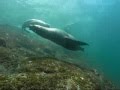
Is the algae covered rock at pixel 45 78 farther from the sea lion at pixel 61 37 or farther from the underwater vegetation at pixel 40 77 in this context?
the sea lion at pixel 61 37

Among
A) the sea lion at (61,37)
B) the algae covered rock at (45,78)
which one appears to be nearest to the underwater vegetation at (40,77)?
the algae covered rock at (45,78)

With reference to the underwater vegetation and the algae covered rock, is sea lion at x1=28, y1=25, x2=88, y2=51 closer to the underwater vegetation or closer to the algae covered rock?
the underwater vegetation

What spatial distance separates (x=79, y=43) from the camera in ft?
46.0

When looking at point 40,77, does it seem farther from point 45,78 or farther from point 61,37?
point 61,37

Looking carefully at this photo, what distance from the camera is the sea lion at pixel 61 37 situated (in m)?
14.1

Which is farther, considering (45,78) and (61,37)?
(61,37)

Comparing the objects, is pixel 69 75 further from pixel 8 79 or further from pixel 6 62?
pixel 6 62

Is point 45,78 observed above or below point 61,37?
below

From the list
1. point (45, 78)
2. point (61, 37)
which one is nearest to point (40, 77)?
point (45, 78)

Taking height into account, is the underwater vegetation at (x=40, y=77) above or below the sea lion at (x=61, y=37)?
below

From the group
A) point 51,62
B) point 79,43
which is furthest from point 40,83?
point 79,43

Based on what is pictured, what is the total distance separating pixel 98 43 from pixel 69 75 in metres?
140

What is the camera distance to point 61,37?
48.0 ft

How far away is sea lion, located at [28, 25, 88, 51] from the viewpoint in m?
14.1
